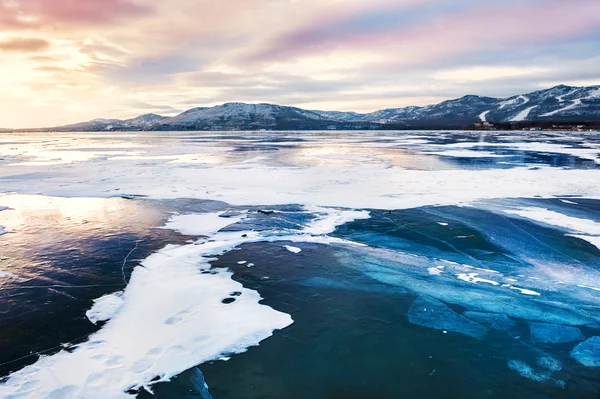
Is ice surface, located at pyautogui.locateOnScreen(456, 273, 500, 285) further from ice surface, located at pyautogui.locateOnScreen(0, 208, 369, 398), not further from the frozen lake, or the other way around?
ice surface, located at pyautogui.locateOnScreen(0, 208, 369, 398)

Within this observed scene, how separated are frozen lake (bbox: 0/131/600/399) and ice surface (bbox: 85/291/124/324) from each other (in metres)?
0.03

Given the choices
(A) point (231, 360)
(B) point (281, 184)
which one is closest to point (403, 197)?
(B) point (281, 184)

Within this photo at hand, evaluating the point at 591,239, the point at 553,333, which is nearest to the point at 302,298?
the point at 553,333

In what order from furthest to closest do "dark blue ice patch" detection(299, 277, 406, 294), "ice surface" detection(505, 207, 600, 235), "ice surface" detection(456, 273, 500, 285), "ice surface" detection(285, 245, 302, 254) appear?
"ice surface" detection(505, 207, 600, 235), "ice surface" detection(285, 245, 302, 254), "ice surface" detection(456, 273, 500, 285), "dark blue ice patch" detection(299, 277, 406, 294)

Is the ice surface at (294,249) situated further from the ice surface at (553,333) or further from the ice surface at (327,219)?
the ice surface at (553,333)

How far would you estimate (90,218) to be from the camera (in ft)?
35.1

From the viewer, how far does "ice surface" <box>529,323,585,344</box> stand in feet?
16.3

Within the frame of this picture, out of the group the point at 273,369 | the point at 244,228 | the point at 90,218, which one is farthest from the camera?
the point at 90,218

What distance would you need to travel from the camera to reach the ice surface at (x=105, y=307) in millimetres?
5491

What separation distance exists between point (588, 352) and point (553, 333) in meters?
0.45

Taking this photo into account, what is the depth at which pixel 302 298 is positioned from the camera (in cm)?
615

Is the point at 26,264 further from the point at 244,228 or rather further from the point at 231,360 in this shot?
the point at 231,360

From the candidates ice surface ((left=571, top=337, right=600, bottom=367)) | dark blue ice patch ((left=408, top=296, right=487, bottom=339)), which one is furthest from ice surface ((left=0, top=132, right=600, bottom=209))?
ice surface ((left=571, top=337, right=600, bottom=367))

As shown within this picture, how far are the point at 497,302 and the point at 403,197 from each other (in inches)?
288
